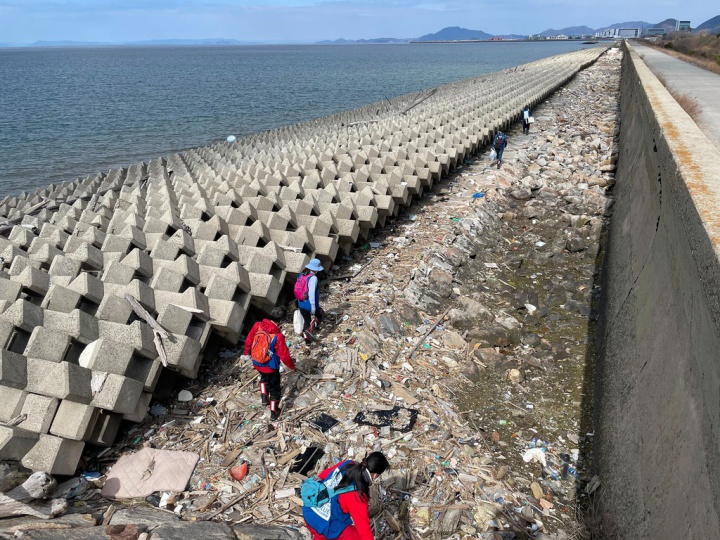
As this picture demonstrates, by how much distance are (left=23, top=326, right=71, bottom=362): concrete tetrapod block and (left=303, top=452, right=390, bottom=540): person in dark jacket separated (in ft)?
10.9

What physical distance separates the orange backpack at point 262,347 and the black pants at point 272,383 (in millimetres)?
204

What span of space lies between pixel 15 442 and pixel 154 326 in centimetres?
167

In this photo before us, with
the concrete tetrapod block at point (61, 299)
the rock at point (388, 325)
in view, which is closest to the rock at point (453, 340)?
the rock at point (388, 325)

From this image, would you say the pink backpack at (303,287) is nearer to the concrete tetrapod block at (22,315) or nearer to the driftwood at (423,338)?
the driftwood at (423,338)

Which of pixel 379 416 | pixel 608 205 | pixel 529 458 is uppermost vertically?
pixel 608 205

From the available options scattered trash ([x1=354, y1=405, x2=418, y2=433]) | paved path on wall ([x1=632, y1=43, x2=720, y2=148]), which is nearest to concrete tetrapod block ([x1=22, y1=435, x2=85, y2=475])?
scattered trash ([x1=354, y1=405, x2=418, y2=433])

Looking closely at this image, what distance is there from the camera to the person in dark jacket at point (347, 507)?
10.9 feet

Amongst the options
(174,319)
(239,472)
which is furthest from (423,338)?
(174,319)

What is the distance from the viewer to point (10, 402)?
4809mm

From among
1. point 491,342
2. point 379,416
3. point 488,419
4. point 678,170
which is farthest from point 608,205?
point 379,416

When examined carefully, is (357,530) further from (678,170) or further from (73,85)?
(73,85)

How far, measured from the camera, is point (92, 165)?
961 inches

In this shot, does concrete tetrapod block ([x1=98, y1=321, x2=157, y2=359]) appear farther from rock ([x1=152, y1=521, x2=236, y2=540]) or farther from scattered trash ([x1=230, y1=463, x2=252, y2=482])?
rock ([x1=152, y1=521, x2=236, y2=540])

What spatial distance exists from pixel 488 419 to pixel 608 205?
27.9 feet
